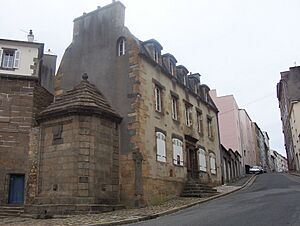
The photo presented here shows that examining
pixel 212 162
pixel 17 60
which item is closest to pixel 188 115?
pixel 212 162

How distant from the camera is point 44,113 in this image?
1534 centimetres

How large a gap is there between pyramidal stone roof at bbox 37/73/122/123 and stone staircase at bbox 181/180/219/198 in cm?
573

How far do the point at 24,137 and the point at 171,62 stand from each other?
918 cm

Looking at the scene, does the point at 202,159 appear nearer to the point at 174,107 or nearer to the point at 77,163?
the point at 174,107

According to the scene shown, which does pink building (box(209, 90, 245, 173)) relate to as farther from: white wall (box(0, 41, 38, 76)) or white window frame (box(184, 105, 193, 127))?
white wall (box(0, 41, 38, 76))

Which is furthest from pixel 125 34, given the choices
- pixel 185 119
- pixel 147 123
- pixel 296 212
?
pixel 296 212

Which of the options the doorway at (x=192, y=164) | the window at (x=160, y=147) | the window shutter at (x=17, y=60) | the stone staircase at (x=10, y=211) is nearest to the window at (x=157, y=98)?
the window at (x=160, y=147)

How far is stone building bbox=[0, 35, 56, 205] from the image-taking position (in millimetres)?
18766

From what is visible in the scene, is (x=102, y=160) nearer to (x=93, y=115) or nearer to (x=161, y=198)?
(x=93, y=115)

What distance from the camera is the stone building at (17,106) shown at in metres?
18.8

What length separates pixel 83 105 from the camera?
1452 centimetres

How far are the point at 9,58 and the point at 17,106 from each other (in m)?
3.36

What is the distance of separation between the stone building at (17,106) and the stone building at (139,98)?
7.70 feet

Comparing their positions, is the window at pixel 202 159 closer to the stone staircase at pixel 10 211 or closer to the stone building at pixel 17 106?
the stone building at pixel 17 106
